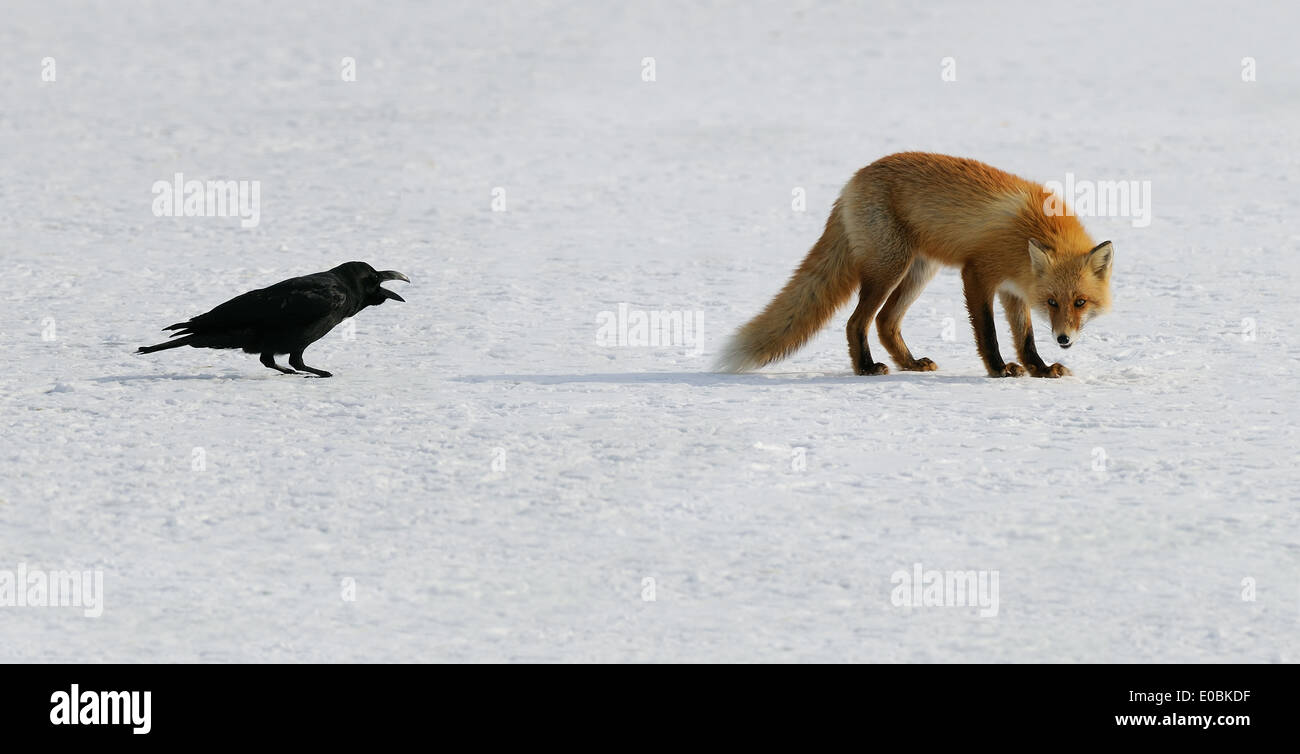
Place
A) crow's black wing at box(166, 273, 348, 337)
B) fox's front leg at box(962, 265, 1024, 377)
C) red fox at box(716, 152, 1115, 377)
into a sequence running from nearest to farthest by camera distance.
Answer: crow's black wing at box(166, 273, 348, 337) → red fox at box(716, 152, 1115, 377) → fox's front leg at box(962, 265, 1024, 377)

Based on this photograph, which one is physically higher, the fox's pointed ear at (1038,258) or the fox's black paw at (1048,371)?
the fox's pointed ear at (1038,258)

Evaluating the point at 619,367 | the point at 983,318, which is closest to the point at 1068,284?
the point at 983,318

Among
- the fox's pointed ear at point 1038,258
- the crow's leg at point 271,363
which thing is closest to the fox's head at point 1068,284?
the fox's pointed ear at point 1038,258

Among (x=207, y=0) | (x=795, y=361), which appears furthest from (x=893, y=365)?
(x=207, y=0)

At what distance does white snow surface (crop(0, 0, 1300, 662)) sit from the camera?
503 cm

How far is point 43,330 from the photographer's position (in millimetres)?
9266

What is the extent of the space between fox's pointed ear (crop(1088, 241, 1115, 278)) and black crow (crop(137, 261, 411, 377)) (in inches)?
147

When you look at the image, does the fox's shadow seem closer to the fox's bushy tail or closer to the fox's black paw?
the fox's bushy tail

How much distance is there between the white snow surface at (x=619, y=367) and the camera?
5027 millimetres

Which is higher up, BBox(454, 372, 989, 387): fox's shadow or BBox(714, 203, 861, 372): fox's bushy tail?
BBox(714, 203, 861, 372): fox's bushy tail

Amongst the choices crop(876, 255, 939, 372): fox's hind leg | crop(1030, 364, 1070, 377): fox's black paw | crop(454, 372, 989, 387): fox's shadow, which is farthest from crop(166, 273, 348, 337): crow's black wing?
crop(1030, 364, 1070, 377): fox's black paw

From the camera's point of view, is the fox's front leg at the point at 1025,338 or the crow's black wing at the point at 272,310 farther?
the fox's front leg at the point at 1025,338

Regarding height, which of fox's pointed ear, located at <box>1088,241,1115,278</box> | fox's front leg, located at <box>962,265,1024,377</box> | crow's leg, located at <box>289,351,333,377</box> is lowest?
crow's leg, located at <box>289,351,333,377</box>

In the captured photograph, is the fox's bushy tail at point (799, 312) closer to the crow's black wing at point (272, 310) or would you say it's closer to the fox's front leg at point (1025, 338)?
the fox's front leg at point (1025, 338)
